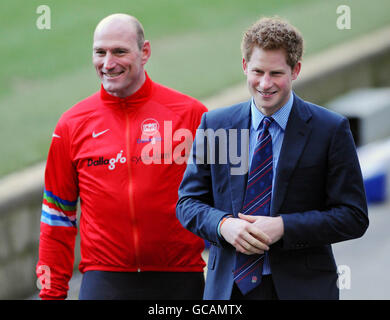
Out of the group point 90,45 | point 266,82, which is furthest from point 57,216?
point 90,45

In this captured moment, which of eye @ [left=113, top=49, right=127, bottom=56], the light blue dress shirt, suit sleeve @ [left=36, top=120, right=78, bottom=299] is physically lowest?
suit sleeve @ [left=36, top=120, right=78, bottom=299]

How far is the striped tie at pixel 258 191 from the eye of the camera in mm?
2805

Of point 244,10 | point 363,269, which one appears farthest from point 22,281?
point 244,10

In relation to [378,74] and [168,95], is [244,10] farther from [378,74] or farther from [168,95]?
[168,95]

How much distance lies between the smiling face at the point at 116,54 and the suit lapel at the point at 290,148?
1038 mm

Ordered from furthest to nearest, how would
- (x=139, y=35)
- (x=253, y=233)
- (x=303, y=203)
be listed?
1. (x=139, y=35)
2. (x=303, y=203)
3. (x=253, y=233)

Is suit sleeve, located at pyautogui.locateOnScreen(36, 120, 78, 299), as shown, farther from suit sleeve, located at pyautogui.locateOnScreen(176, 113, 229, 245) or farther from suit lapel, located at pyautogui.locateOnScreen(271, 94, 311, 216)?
suit lapel, located at pyautogui.locateOnScreen(271, 94, 311, 216)

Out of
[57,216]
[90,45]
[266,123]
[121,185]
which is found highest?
[90,45]

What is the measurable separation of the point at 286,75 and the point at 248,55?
165mm

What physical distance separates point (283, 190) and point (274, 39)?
0.56 meters

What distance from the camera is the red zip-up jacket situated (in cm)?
355

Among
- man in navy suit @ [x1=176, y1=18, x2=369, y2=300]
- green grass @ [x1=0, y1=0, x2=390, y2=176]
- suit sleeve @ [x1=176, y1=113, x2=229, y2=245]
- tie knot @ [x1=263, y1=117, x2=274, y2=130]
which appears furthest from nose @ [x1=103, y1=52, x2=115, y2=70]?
green grass @ [x1=0, y1=0, x2=390, y2=176]

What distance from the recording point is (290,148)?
279 cm

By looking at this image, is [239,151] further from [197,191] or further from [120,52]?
[120,52]
